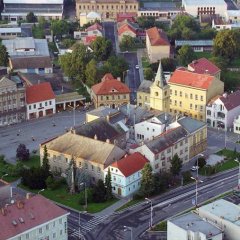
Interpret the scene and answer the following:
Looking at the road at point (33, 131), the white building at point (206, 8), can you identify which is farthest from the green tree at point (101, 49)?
the white building at point (206, 8)

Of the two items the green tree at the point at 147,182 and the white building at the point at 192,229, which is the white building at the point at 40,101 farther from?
the white building at the point at 192,229

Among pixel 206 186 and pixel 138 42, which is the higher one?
pixel 138 42

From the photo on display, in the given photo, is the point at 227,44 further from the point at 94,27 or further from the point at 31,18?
the point at 31,18

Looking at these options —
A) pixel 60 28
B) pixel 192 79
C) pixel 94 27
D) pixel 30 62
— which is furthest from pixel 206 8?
pixel 192 79

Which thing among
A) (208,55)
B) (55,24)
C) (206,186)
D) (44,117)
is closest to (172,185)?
(206,186)

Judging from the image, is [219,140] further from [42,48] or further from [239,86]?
[42,48]

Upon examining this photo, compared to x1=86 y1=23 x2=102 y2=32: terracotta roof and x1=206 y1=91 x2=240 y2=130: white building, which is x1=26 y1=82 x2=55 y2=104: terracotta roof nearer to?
x1=206 y1=91 x2=240 y2=130: white building

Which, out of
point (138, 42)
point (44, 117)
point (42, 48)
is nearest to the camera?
point (44, 117)
